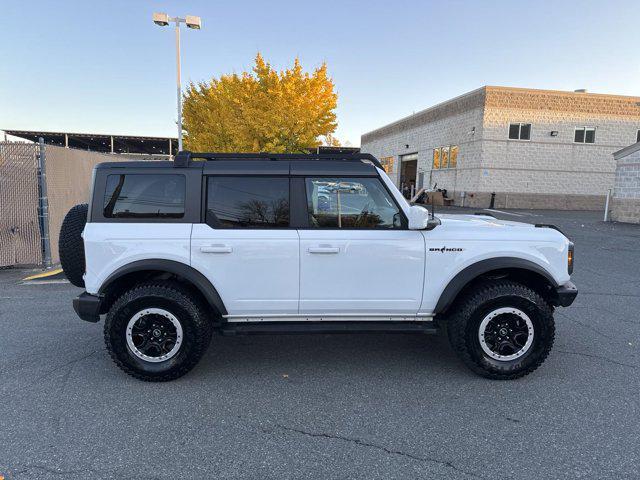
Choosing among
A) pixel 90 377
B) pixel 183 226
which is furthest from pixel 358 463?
pixel 90 377

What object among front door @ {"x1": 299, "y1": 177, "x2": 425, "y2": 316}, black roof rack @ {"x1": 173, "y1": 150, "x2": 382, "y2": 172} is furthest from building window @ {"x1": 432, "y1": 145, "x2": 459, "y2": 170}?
front door @ {"x1": 299, "y1": 177, "x2": 425, "y2": 316}

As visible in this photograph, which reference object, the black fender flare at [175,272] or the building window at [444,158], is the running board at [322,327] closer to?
the black fender flare at [175,272]

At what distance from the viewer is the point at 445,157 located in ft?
91.1

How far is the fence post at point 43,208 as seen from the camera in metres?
7.44

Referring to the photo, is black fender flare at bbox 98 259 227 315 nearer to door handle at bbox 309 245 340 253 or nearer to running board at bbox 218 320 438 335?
running board at bbox 218 320 438 335

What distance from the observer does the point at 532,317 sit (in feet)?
11.3

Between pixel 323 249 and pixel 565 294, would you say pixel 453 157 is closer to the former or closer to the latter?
pixel 565 294

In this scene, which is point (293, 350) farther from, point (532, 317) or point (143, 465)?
point (532, 317)

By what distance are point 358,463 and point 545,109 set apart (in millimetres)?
26746

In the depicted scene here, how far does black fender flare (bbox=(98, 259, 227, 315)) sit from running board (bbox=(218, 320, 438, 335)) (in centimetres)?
29

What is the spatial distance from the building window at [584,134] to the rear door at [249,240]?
2661 cm

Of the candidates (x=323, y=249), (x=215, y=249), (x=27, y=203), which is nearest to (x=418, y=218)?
(x=323, y=249)

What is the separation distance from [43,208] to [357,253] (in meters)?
6.87

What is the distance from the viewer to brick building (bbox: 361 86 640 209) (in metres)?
23.5
